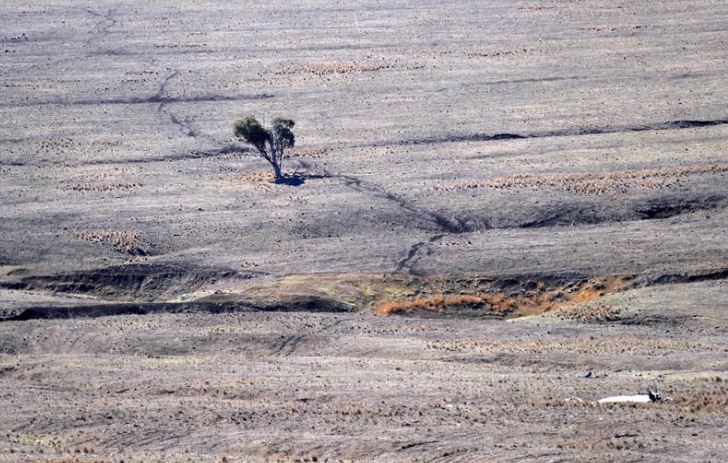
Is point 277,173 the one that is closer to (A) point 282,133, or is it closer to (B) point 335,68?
(A) point 282,133

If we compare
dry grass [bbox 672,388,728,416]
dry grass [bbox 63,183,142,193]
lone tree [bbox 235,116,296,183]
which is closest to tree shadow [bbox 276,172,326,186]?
lone tree [bbox 235,116,296,183]

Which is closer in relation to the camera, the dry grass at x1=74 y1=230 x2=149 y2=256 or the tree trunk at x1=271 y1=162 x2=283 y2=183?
the dry grass at x1=74 y1=230 x2=149 y2=256

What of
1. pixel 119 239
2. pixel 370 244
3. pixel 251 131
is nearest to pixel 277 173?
pixel 251 131

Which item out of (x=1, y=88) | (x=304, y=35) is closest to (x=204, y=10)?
(x=304, y=35)

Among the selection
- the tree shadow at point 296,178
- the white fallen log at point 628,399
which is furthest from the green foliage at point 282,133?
the white fallen log at point 628,399

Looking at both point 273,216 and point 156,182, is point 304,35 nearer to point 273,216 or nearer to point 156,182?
point 156,182

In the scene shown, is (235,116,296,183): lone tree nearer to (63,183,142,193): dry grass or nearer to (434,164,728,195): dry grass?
(63,183,142,193): dry grass
